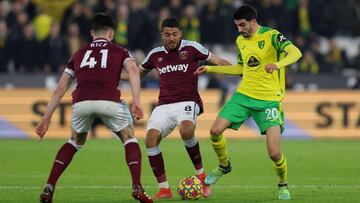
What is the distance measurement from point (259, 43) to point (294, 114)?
10871mm

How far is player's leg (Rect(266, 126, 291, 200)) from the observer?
12.3m

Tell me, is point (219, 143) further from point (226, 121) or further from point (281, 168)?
point (281, 168)

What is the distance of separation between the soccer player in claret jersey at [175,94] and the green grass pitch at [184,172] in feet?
2.18

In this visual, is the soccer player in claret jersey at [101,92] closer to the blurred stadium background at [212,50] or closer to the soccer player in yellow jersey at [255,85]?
the soccer player in yellow jersey at [255,85]

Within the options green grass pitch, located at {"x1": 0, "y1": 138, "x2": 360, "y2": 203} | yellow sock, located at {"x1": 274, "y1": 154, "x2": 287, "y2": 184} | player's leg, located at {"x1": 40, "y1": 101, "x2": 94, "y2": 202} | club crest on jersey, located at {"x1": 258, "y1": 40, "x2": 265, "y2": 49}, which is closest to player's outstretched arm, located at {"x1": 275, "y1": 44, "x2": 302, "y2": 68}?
club crest on jersey, located at {"x1": 258, "y1": 40, "x2": 265, "y2": 49}

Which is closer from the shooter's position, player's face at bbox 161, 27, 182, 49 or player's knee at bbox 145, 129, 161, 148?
player's knee at bbox 145, 129, 161, 148

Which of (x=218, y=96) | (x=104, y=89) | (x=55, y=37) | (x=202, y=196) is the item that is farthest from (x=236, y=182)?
(x=55, y=37)

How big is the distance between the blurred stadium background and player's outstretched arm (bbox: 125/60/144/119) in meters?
7.22

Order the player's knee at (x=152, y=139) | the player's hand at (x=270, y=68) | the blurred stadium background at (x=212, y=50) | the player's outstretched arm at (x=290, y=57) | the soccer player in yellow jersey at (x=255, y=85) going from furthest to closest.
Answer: the blurred stadium background at (x=212, y=50), the player's knee at (x=152, y=139), the soccer player in yellow jersey at (x=255, y=85), the player's outstretched arm at (x=290, y=57), the player's hand at (x=270, y=68)

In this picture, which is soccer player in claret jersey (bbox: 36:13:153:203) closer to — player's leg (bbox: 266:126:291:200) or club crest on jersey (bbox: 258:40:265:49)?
player's leg (bbox: 266:126:291:200)

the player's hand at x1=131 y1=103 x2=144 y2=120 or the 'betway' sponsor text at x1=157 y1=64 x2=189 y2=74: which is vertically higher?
the 'betway' sponsor text at x1=157 y1=64 x2=189 y2=74

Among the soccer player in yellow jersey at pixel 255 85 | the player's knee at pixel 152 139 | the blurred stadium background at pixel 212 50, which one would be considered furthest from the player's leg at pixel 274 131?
the blurred stadium background at pixel 212 50

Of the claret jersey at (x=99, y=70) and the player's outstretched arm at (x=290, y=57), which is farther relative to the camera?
the player's outstretched arm at (x=290, y=57)

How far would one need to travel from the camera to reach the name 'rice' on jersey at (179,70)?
13.1 m
